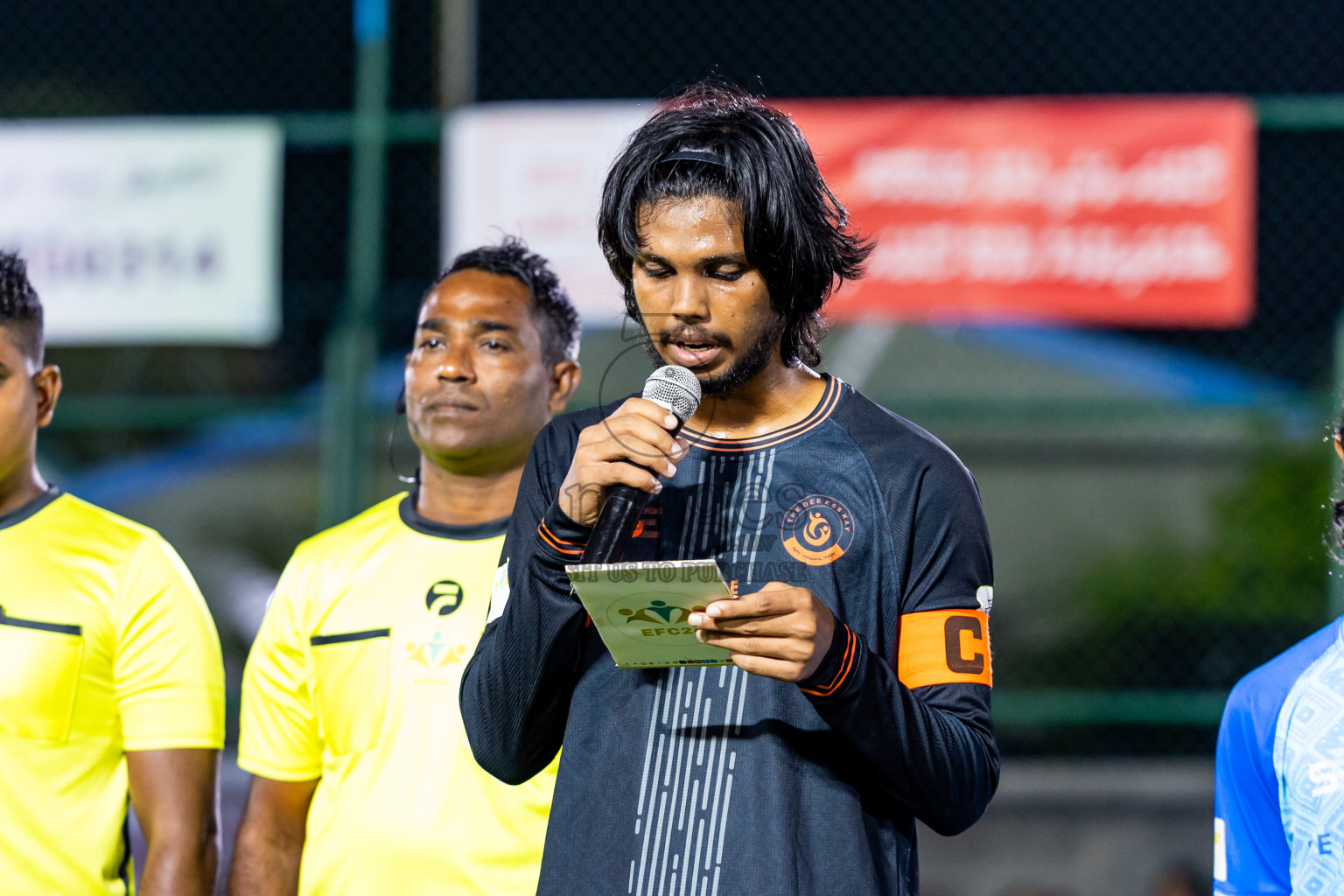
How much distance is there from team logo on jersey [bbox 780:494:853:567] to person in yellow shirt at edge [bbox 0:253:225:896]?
1309 mm

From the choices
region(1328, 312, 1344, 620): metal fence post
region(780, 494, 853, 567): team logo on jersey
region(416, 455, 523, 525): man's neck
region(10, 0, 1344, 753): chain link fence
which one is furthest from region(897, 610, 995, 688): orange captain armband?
region(10, 0, 1344, 753): chain link fence

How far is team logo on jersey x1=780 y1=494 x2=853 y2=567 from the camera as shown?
→ 184 cm

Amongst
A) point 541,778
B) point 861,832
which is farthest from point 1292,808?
point 541,778

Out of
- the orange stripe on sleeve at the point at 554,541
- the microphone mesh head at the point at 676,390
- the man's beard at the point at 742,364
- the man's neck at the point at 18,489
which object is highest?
the man's beard at the point at 742,364

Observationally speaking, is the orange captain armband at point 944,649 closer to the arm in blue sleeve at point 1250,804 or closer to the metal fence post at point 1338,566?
the arm in blue sleeve at point 1250,804

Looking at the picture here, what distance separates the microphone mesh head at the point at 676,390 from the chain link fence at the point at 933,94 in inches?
279

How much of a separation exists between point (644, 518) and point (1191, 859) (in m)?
5.79

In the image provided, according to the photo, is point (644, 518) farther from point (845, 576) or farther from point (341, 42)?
point (341, 42)

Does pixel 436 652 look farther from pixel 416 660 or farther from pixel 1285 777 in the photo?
pixel 1285 777

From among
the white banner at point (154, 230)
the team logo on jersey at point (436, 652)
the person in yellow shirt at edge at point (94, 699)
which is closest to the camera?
the person in yellow shirt at edge at point (94, 699)

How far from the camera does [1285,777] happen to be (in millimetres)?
2107

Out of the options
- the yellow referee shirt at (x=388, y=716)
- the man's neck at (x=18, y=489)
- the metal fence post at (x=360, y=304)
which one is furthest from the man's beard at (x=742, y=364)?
the metal fence post at (x=360, y=304)

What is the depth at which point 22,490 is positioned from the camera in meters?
2.70

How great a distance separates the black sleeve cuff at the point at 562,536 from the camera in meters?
1.72
